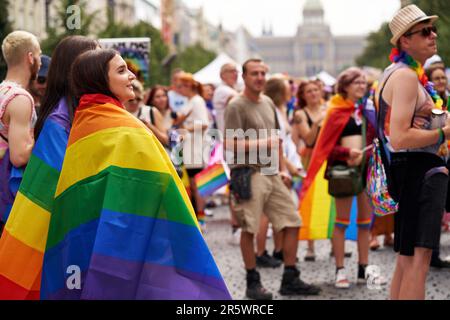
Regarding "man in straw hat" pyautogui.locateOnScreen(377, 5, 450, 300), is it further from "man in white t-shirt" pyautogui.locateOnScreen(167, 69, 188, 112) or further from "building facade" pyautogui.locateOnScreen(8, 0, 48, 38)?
"building facade" pyautogui.locateOnScreen(8, 0, 48, 38)

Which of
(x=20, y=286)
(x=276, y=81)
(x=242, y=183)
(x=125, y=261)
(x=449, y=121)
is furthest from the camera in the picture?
(x=276, y=81)

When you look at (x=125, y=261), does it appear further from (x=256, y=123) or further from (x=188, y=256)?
(x=256, y=123)

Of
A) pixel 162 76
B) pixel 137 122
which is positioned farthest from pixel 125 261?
pixel 162 76

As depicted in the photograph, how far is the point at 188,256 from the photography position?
12.3ft

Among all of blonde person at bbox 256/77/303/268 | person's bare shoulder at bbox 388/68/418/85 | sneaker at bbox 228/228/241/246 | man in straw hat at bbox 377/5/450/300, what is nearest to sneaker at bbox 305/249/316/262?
blonde person at bbox 256/77/303/268

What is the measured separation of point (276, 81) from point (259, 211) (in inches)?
64.3

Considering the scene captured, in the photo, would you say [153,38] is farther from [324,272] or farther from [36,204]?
[36,204]

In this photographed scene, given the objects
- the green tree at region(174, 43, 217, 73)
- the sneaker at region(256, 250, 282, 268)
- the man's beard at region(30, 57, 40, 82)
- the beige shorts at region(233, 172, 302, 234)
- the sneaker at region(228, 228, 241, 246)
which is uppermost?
the man's beard at region(30, 57, 40, 82)

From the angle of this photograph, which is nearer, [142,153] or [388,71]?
[142,153]

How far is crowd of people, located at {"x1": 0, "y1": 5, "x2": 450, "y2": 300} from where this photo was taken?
13.1 ft

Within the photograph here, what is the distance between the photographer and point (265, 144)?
689 cm

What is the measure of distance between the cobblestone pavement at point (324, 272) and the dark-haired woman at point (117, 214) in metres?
3.19

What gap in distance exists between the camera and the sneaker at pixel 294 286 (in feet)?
23.4

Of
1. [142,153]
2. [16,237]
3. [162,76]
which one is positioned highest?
[142,153]
